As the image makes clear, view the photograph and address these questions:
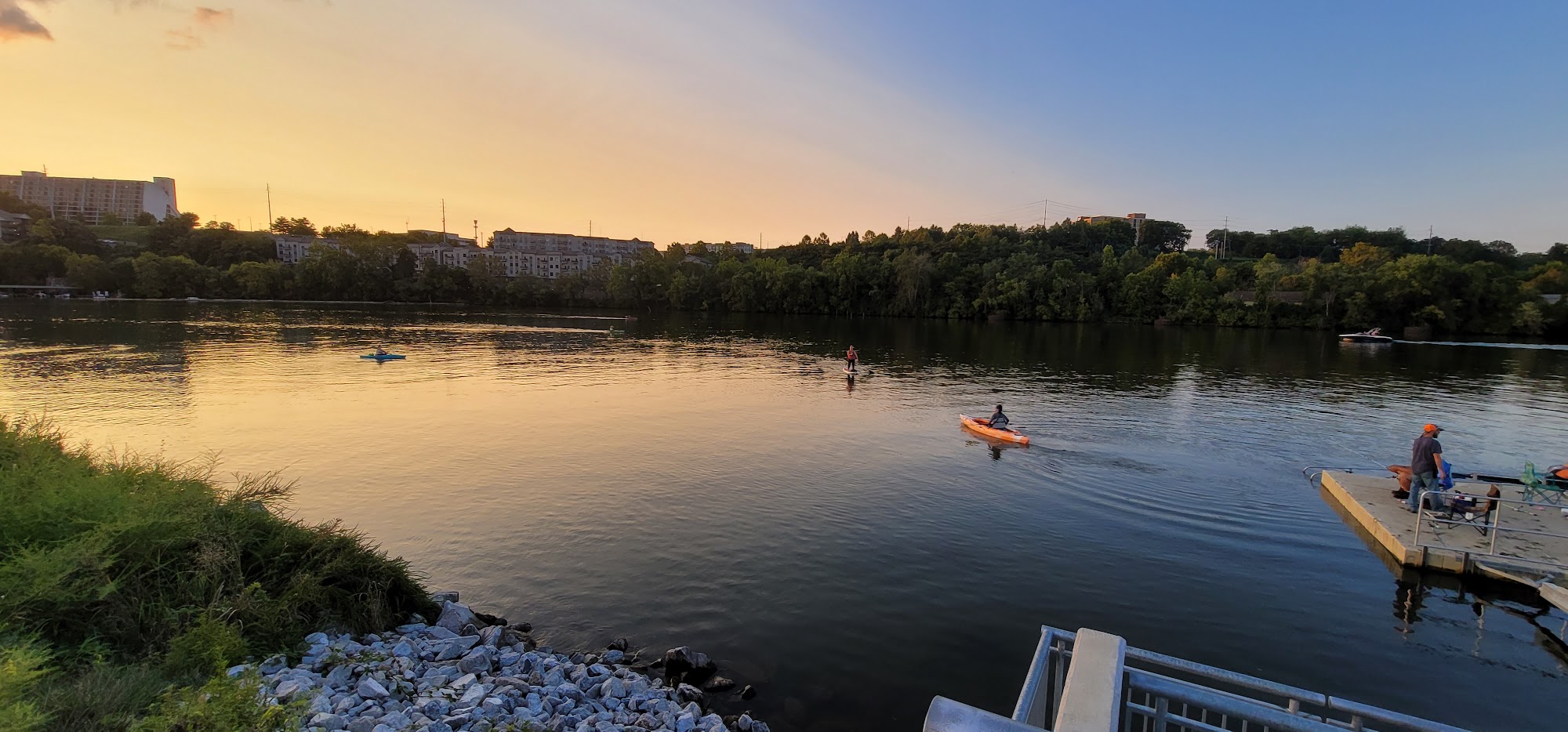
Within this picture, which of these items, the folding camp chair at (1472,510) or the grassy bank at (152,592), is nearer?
the grassy bank at (152,592)

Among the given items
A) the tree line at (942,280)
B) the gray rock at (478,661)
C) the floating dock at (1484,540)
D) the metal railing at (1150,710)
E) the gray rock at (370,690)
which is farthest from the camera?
the tree line at (942,280)

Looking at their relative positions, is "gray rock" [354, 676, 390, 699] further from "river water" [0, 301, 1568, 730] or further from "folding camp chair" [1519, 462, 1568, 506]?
"folding camp chair" [1519, 462, 1568, 506]

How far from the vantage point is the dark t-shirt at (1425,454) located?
16.2 metres

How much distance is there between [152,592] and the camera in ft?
30.0

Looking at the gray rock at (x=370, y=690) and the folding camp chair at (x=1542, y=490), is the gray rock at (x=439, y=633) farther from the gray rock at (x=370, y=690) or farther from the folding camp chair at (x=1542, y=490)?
the folding camp chair at (x=1542, y=490)

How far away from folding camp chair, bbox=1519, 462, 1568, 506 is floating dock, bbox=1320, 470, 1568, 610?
288 mm

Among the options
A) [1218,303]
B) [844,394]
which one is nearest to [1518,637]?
[844,394]

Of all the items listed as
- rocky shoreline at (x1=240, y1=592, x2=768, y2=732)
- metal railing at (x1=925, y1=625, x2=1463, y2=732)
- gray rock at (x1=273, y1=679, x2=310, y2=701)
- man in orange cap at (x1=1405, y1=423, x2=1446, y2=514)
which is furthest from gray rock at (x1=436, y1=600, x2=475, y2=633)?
man in orange cap at (x1=1405, y1=423, x2=1446, y2=514)

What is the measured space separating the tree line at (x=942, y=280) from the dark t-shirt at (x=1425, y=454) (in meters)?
113

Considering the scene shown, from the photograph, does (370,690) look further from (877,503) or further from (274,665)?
Answer: (877,503)

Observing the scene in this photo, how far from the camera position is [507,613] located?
1273cm

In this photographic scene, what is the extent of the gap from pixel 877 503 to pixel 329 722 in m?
14.4

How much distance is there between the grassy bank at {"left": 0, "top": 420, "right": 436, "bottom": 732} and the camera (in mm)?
6289

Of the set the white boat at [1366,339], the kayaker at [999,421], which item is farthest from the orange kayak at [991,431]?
the white boat at [1366,339]
